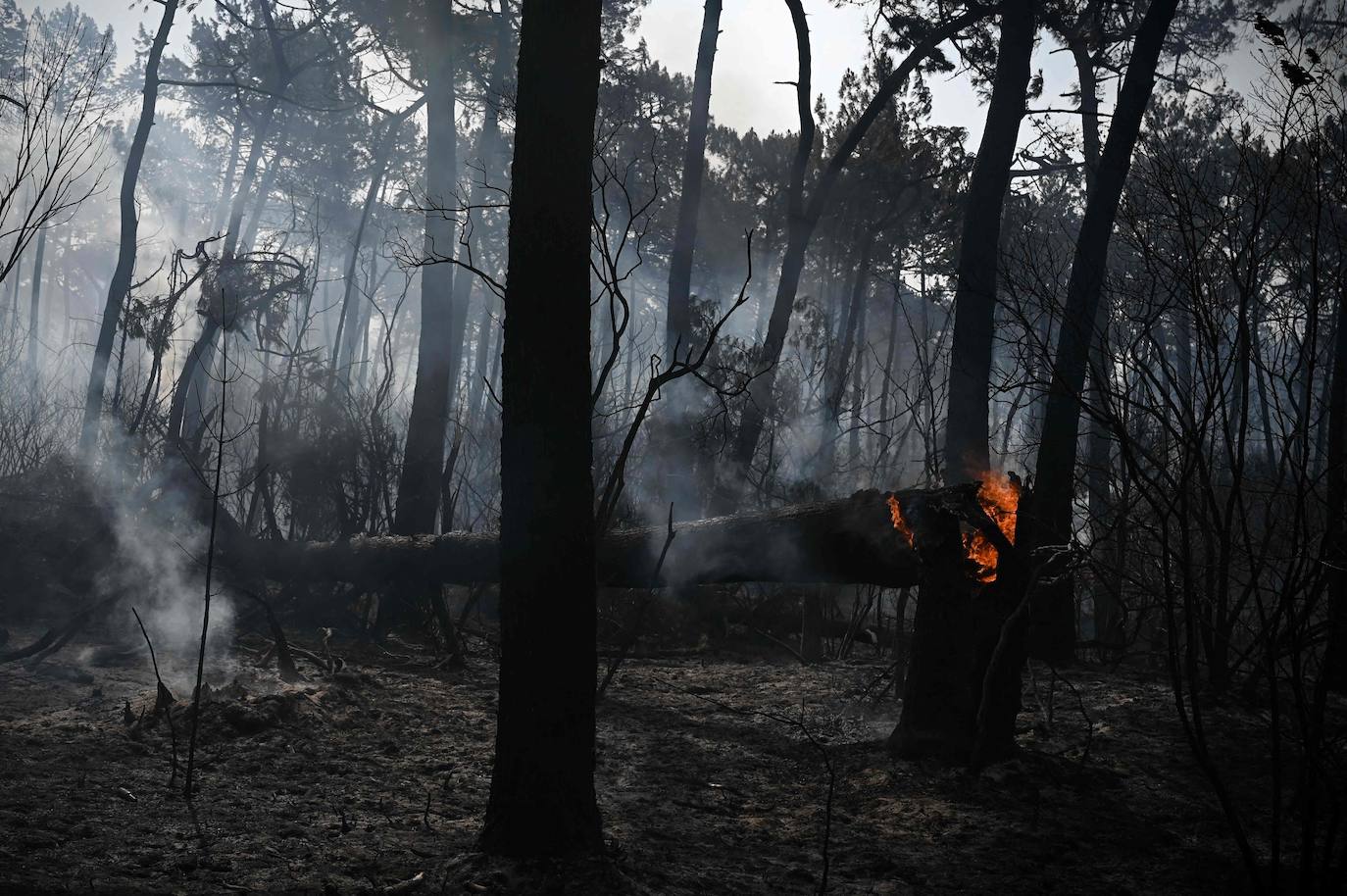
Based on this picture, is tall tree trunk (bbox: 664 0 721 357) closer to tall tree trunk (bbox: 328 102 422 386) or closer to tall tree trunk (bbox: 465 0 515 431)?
tall tree trunk (bbox: 465 0 515 431)

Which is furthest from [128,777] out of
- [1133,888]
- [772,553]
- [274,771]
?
[1133,888]

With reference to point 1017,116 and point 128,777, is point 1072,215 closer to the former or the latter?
point 1017,116

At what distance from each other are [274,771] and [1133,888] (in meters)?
3.78

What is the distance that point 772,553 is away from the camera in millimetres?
5945

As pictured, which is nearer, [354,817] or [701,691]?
[354,817]

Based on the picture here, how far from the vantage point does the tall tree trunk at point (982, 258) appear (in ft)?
25.6

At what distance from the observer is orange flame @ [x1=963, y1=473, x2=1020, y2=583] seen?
4.74 meters

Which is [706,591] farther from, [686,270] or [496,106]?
[496,106]

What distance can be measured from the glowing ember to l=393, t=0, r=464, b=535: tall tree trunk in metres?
5.58

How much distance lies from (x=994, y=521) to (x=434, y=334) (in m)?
7.34

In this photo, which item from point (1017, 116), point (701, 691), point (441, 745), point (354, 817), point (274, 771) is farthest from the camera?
point (1017, 116)

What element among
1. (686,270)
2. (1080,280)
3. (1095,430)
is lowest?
(1095,430)

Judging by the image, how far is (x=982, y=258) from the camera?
26.7 feet

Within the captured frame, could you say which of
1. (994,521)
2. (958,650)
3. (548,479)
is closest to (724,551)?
(958,650)
